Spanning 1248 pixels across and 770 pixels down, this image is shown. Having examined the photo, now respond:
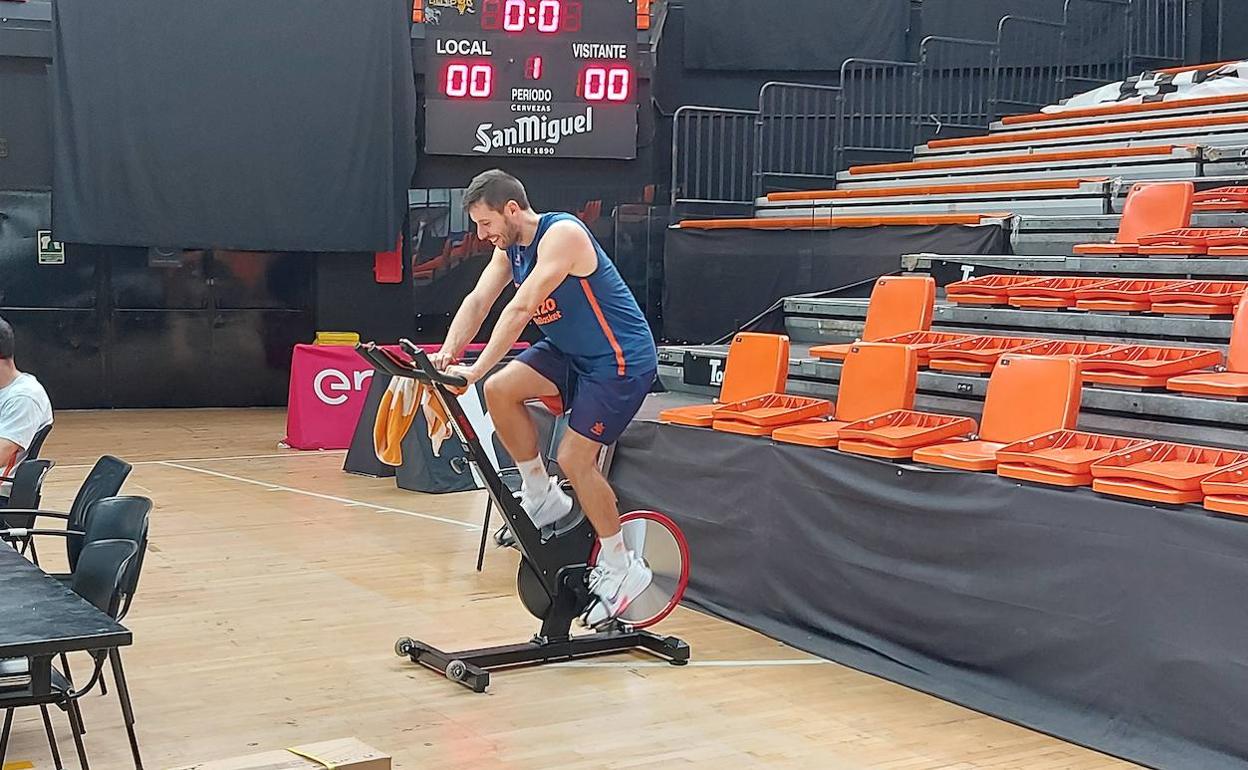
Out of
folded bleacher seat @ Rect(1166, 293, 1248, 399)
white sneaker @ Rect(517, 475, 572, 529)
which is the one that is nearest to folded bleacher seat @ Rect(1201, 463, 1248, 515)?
folded bleacher seat @ Rect(1166, 293, 1248, 399)

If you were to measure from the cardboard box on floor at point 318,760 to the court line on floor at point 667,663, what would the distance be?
2.47 meters

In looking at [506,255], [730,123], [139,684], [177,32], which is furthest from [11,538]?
[730,123]

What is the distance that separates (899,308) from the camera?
704 cm

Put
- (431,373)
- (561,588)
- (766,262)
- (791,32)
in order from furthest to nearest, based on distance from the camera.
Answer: (791,32)
(766,262)
(561,588)
(431,373)

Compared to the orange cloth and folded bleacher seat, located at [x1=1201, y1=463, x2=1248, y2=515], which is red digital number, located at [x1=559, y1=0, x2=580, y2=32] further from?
folded bleacher seat, located at [x1=1201, y1=463, x2=1248, y2=515]

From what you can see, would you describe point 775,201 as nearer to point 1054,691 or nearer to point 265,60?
point 265,60

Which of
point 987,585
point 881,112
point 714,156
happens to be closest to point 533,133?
point 714,156

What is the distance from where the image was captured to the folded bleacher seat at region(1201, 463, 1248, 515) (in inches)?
156

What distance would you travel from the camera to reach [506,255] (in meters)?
5.00

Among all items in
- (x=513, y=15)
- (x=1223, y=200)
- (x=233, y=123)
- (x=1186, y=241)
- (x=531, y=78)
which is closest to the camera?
(x=1186, y=241)

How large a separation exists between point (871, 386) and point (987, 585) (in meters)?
1.33

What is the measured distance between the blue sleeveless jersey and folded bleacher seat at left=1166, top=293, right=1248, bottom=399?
1974 millimetres

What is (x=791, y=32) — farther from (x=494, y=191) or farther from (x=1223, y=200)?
(x=494, y=191)

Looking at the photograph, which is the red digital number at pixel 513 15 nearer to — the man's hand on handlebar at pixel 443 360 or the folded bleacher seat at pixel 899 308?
the folded bleacher seat at pixel 899 308
